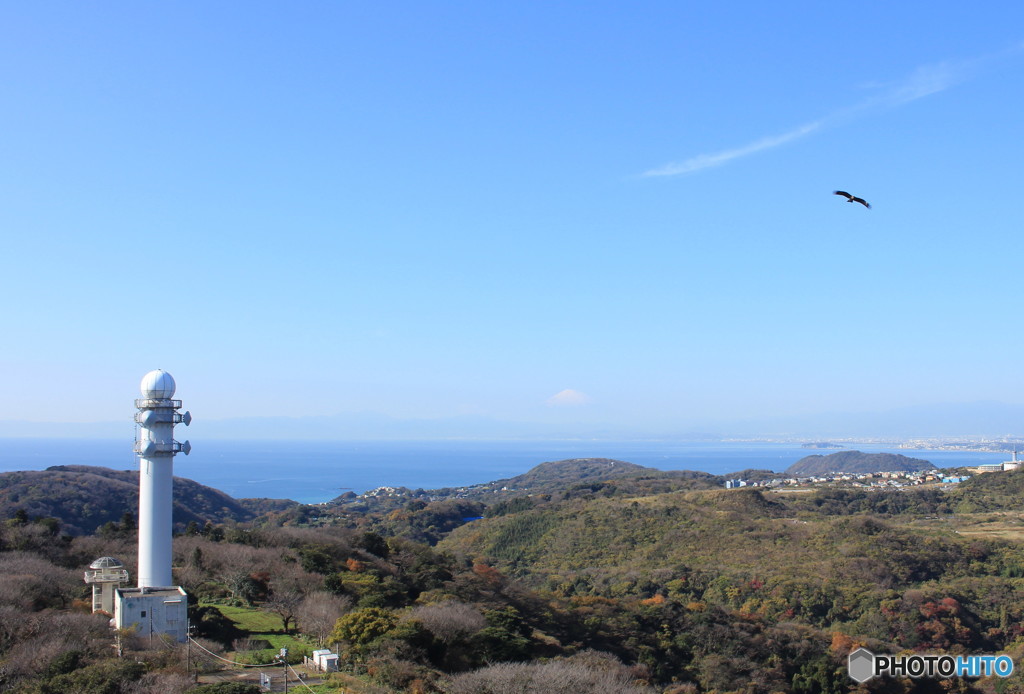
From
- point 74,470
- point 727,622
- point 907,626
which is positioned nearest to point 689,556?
point 907,626

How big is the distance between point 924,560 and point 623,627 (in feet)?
74.2

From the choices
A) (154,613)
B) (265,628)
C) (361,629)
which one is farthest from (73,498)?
(361,629)

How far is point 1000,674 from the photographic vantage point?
2433 centimetres

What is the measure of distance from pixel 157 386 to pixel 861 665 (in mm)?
20548

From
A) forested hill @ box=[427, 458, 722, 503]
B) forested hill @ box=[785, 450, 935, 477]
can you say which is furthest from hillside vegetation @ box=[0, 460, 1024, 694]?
forested hill @ box=[785, 450, 935, 477]

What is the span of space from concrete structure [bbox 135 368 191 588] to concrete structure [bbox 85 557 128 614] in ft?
1.61

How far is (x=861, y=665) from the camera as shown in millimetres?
23375

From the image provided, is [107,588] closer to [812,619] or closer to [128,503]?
[812,619]

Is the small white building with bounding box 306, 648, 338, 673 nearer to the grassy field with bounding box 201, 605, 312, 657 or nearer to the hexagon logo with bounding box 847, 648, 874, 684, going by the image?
the grassy field with bounding box 201, 605, 312, 657

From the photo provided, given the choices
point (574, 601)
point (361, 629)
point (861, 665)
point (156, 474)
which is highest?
point (156, 474)

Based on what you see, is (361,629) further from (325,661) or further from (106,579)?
(106,579)

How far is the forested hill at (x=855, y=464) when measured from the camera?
141 metres

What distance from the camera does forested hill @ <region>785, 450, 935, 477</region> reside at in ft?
462

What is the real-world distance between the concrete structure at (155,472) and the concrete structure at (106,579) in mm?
492
